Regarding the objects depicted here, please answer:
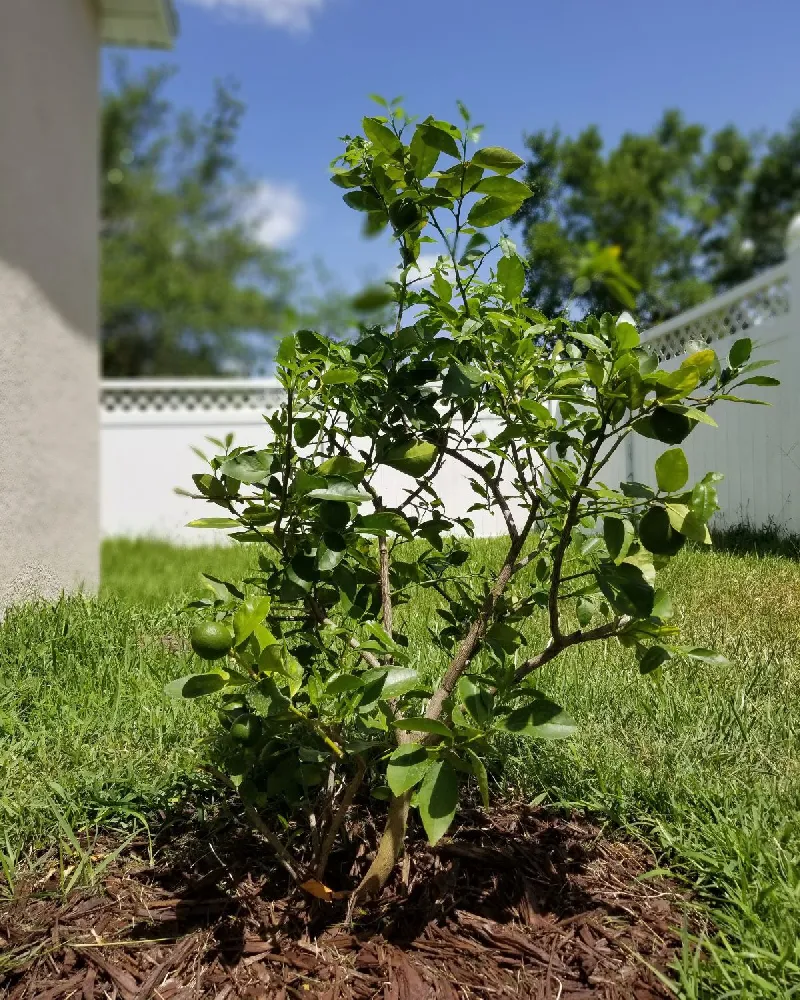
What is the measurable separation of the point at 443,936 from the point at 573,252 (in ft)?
3.81

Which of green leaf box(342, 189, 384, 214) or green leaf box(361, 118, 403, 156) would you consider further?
green leaf box(342, 189, 384, 214)

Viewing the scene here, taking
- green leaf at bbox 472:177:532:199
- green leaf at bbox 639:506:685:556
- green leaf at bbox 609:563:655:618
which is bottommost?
green leaf at bbox 609:563:655:618

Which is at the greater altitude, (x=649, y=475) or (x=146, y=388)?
(x=146, y=388)

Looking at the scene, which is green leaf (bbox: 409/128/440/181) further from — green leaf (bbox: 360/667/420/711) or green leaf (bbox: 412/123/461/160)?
green leaf (bbox: 360/667/420/711)

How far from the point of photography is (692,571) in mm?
4008

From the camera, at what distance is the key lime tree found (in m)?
1.18

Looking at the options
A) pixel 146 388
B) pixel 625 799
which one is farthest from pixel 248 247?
pixel 625 799

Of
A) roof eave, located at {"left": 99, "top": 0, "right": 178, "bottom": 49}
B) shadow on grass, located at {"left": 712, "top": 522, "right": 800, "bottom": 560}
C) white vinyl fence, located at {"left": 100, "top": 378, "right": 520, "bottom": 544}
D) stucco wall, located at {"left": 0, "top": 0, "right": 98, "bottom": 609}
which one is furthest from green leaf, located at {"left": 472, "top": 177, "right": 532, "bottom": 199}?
white vinyl fence, located at {"left": 100, "top": 378, "right": 520, "bottom": 544}

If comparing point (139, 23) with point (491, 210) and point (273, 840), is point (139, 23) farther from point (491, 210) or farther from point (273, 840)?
point (273, 840)

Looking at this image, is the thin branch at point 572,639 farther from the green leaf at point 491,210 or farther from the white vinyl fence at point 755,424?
the white vinyl fence at point 755,424

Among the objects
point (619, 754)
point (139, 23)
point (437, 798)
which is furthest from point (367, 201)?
point (139, 23)

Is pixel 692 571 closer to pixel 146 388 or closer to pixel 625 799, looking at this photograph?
pixel 625 799

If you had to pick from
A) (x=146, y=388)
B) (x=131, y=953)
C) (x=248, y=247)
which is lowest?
(x=131, y=953)

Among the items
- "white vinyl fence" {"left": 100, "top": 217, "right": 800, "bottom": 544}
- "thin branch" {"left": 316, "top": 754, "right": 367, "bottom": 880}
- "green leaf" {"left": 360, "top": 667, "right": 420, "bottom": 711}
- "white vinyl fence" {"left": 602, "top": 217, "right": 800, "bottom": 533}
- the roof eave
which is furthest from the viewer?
the roof eave
